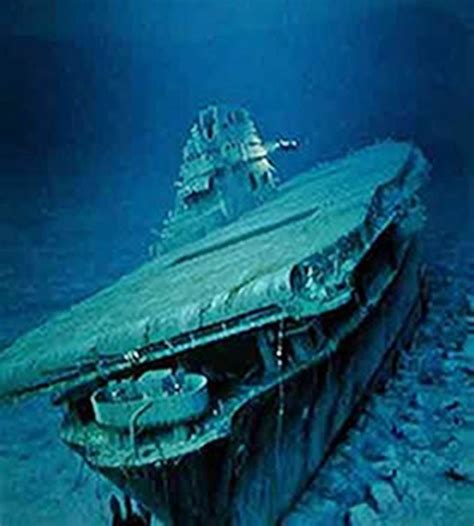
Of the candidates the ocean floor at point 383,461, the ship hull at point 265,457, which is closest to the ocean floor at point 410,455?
the ocean floor at point 383,461

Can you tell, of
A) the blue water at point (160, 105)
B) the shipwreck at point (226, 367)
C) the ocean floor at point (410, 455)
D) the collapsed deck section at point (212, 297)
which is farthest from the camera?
the blue water at point (160, 105)

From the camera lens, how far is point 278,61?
29.6 meters

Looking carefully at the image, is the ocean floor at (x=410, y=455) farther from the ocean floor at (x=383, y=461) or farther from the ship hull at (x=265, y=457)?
the ship hull at (x=265, y=457)

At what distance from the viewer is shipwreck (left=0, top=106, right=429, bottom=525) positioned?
212cm

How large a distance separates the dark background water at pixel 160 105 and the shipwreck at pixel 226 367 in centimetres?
201

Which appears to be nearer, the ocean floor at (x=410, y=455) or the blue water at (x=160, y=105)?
the ocean floor at (x=410, y=455)

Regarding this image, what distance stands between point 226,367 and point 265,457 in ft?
1.66

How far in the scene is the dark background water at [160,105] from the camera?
973 centimetres

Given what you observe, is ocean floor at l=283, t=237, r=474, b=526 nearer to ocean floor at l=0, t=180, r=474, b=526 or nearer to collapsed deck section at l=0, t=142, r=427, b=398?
ocean floor at l=0, t=180, r=474, b=526

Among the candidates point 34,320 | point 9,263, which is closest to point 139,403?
point 34,320

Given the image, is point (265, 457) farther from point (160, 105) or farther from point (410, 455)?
point (160, 105)

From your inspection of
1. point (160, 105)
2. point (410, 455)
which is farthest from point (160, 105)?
point (410, 455)

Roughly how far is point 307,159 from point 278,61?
26.0ft

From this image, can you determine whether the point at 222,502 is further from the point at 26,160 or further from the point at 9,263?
the point at 26,160
